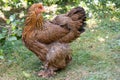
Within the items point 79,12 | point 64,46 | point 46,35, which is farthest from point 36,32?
point 79,12

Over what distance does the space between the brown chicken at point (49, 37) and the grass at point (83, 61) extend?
Result: 0.86 ft

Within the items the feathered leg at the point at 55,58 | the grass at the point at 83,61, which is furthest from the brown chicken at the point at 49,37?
the grass at the point at 83,61

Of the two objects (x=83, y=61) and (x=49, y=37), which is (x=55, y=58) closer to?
(x=49, y=37)

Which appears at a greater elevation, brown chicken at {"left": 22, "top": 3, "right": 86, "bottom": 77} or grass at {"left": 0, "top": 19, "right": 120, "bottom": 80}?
brown chicken at {"left": 22, "top": 3, "right": 86, "bottom": 77}

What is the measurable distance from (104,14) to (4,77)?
11.7 feet

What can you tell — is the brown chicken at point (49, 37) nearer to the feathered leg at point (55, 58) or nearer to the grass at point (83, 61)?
the feathered leg at point (55, 58)

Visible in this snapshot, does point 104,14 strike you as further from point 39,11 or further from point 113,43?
point 39,11

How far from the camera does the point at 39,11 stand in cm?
510

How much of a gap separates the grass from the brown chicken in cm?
26

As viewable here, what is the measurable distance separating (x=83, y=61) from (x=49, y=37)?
3.02 feet

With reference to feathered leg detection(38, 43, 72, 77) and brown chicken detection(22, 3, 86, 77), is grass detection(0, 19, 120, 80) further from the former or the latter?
brown chicken detection(22, 3, 86, 77)

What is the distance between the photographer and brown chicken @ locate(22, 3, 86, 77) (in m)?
5.08

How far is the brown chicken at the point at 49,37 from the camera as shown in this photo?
5082mm

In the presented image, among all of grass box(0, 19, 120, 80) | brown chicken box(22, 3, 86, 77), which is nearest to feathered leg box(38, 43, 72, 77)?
brown chicken box(22, 3, 86, 77)
